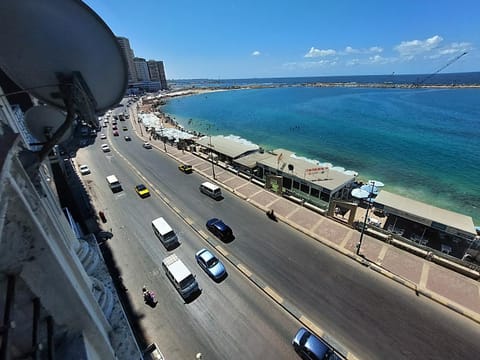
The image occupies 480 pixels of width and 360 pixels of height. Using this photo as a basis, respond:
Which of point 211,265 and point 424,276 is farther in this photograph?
point 211,265

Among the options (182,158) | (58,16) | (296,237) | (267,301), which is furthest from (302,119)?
(58,16)

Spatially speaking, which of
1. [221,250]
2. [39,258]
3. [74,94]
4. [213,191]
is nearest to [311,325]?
[221,250]

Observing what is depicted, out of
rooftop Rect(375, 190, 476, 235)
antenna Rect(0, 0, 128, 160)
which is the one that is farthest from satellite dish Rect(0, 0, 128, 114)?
rooftop Rect(375, 190, 476, 235)

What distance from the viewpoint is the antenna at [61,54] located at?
441cm

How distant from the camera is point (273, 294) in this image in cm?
1588

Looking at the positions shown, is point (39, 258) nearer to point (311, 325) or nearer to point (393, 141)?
point (311, 325)

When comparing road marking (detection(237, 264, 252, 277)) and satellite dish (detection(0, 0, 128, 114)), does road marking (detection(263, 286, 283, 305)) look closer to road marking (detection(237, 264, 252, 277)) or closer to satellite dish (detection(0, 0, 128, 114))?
road marking (detection(237, 264, 252, 277))

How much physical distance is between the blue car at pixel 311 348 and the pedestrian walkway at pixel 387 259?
8.75m

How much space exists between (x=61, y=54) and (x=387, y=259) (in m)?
24.2

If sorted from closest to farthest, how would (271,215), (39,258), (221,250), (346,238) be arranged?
(39,258) → (221,250) → (346,238) → (271,215)

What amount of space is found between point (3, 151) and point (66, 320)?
3.16 metres

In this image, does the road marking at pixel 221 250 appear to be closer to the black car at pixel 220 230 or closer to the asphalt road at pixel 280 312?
the asphalt road at pixel 280 312

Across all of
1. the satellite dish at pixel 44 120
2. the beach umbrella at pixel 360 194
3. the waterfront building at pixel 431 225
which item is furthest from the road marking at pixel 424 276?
the satellite dish at pixel 44 120

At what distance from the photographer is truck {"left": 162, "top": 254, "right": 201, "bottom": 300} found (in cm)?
1551
